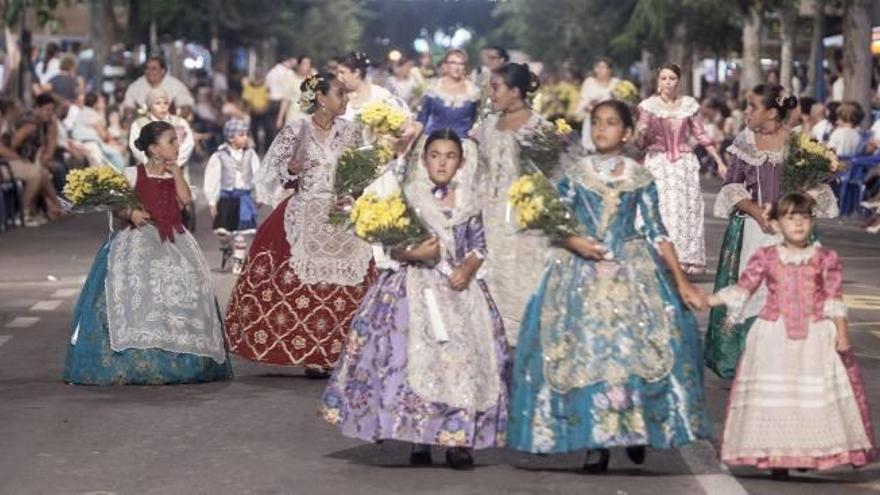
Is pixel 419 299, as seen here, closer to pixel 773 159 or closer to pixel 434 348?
pixel 434 348

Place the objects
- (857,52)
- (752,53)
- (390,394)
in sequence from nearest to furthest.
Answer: (390,394), (857,52), (752,53)

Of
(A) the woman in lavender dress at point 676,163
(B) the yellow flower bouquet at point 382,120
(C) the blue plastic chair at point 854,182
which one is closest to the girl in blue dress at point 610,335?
(B) the yellow flower bouquet at point 382,120

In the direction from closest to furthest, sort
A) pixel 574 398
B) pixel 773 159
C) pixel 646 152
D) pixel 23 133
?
pixel 574 398 < pixel 773 159 < pixel 646 152 < pixel 23 133

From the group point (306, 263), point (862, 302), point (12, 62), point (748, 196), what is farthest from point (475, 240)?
point (12, 62)

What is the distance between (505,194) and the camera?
14.0 meters

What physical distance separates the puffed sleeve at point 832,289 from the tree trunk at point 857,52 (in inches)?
1063

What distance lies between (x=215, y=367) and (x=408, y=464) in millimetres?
3489

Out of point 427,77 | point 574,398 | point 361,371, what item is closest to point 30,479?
point 361,371

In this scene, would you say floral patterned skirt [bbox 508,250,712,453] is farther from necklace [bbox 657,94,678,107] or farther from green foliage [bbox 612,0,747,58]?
green foliage [bbox 612,0,747,58]

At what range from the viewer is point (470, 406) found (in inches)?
432

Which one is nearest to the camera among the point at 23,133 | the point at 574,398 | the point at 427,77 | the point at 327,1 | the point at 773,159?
the point at 574,398

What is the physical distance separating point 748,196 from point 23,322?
20.7 ft

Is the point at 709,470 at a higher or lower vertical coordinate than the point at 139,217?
lower

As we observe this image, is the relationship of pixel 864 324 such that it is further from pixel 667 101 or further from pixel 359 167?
pixel 359 167
